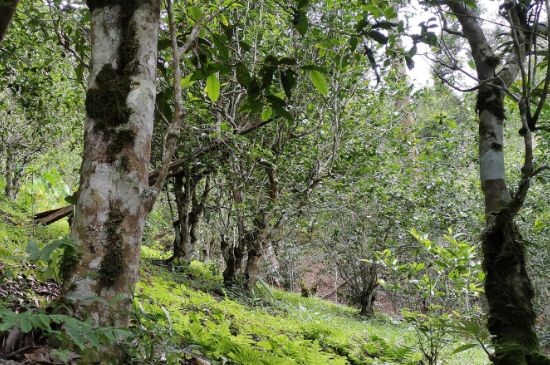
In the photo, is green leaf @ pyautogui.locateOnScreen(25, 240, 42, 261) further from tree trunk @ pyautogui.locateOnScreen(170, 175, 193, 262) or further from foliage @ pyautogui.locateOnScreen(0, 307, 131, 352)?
tree trunk @ pyautogui.locateOnScreen(170, 175, 193, 262)

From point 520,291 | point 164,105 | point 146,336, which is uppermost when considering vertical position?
point 164,105

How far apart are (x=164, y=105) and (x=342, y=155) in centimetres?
510

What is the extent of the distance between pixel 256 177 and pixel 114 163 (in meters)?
6.15

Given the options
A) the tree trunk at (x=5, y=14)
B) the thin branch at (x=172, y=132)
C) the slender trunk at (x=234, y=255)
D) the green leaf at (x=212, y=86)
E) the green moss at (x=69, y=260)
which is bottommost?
the slender trunk at (x=234, y=255)

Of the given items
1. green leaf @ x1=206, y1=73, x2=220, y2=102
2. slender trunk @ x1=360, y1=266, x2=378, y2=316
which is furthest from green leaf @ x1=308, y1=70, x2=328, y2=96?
slender trunk @ x1=360, y1=266, x2=378, y2=316

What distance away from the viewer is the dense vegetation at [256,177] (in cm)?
183

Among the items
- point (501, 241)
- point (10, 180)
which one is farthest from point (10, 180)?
point (501, 241)

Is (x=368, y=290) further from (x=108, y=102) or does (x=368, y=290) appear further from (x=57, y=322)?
(x=57, y=322)

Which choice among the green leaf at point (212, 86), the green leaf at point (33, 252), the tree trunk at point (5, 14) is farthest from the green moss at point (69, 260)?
the tree trunk at point (5, 14)

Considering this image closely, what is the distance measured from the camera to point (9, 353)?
1.65 meters

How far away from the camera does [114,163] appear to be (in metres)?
1.84

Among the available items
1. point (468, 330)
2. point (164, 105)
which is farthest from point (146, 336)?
point (468, 330)

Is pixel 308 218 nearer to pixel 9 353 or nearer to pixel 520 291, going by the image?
pixel 520 291

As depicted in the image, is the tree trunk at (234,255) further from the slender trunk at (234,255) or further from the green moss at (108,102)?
the green moss at (108,102)
